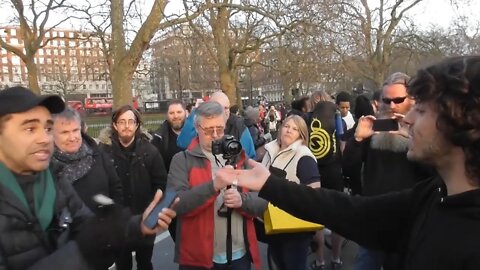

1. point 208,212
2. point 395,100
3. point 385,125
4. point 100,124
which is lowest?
point 100,124

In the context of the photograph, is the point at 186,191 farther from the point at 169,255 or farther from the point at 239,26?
the point at 239,26

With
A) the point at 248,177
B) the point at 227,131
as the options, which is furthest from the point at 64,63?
the point at 248,177

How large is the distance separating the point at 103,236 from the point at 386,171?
229 cm

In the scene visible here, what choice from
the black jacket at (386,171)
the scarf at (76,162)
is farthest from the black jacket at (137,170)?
the black jacket at (386,171)

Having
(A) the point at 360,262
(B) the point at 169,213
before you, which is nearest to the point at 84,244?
(B) the point at 169,213

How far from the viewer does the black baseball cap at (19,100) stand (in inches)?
73.0

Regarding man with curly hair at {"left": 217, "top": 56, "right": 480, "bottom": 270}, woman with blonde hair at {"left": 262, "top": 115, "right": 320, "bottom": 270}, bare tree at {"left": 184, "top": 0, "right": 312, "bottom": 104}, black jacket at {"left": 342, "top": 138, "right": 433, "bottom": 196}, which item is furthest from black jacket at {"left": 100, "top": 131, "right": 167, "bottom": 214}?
bare tree at {"left": 184, "top": 0, "right": 312, "bottom": 104}

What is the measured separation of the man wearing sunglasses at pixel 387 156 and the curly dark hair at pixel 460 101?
5.29 ft

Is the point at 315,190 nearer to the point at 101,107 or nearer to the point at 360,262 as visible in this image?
the point at 360,262

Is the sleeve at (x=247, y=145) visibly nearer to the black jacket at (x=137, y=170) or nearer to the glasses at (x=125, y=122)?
the black jacket at (x=137, y=170)

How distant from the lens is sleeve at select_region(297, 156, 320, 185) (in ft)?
12.7

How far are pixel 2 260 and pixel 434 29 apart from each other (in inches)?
1450

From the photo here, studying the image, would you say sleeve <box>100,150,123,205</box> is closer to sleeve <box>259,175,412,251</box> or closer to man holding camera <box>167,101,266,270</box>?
man holding camera <box>167,101,266,270</box>

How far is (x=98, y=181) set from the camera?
11.6ft
